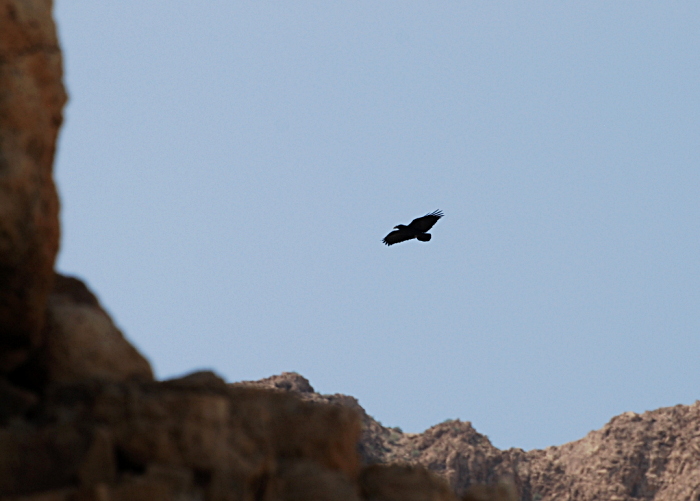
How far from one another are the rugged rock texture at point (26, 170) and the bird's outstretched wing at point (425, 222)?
16658mm

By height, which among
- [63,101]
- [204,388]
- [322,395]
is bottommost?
[204,388]

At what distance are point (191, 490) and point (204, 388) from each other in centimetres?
144

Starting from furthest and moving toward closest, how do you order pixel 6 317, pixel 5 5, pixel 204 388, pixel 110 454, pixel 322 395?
pixel 322 395 → pixel 5 5 → pixel 6 317 → pixel 204 388 → pixel 110 454

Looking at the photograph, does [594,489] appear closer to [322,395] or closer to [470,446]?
[470,446]

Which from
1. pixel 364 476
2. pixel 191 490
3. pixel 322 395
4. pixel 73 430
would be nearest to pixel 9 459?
pixel 73 430

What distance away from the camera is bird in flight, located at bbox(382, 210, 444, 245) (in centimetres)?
2880

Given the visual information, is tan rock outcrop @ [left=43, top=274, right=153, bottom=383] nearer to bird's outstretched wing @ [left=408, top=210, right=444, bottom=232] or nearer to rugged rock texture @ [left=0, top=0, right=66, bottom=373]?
rugged rock texture @ [left=0, top=0, right=66, bottom=373]

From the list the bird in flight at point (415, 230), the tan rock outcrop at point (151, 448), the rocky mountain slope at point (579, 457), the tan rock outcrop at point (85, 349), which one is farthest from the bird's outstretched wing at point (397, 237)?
the tan rock outcrop at point (151, 448)

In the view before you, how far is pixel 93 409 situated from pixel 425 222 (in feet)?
63.8

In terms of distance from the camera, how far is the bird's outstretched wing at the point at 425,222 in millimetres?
28767

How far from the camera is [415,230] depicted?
2925 centimetres

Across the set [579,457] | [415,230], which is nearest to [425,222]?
[415,230]

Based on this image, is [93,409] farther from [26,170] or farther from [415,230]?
[415,230]

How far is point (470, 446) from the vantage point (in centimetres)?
4044
